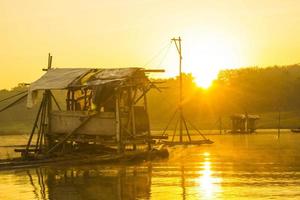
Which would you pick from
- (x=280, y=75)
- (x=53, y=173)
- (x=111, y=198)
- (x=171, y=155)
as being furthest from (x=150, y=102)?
(x=111, y=198)

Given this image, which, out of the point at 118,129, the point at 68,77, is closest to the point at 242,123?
the point at 68,77

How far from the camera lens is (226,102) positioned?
105188 millimetres

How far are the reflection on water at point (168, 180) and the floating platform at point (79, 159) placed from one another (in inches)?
31.5

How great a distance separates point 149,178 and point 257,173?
4240 mm

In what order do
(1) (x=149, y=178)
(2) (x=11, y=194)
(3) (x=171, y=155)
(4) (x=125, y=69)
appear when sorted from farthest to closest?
(3) (x=171, y=155), (4) (x=125, y=69), (1) (x=149, y=178), (2) (x=11, y=194)

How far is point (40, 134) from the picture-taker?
33312 mm

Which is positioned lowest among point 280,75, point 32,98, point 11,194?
point 11,194

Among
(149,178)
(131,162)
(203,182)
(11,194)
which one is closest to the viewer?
(11,194)

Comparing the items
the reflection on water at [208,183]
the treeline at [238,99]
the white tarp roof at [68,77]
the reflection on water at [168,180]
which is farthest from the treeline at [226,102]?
the reflection on water at [208,183]

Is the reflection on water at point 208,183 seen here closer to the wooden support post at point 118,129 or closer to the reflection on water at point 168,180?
the reflection on water at point 168,180

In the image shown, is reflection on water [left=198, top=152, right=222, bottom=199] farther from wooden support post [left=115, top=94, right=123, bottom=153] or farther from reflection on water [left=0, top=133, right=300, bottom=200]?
wooden support post [left=115, top=94, right=123, bottom=153]

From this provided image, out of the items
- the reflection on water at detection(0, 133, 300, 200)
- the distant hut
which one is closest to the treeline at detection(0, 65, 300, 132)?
the distant hut

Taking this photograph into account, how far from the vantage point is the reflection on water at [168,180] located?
19.3 meters

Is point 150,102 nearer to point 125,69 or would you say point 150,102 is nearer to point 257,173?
point 125,69
